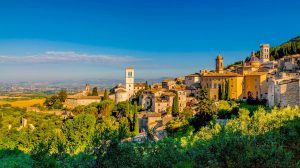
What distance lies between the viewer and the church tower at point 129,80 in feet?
238

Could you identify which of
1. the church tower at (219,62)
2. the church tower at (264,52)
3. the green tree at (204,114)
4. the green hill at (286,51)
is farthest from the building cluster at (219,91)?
the green hill at (286,51)

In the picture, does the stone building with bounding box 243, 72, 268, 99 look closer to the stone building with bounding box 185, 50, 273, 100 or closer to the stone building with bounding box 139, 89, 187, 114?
the stone building with bounding box 185, 50, 273, 100

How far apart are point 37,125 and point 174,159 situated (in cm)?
4485

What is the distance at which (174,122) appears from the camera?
38.7m

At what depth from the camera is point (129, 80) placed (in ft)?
246

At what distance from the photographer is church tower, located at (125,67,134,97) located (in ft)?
238

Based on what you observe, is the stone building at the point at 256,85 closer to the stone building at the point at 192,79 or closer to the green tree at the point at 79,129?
the stone building at the point at 192,79

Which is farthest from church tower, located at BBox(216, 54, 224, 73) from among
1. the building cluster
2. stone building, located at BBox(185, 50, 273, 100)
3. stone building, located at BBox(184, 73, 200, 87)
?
stone building, located at BBox(185, 50, 273, 100)

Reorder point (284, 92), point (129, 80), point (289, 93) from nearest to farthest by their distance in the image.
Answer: point (289, 93) → point (284, 92) → point (129, 80)

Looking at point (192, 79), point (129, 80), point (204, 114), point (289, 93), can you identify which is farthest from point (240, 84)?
point (129, 80)

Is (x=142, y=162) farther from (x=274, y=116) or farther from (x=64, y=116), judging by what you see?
(x=64, y=116)

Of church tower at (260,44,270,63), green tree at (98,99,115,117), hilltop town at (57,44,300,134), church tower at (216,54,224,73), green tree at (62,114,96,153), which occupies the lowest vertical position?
green tree at (62,114,96,153)

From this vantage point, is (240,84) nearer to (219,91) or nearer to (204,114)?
(219,91)

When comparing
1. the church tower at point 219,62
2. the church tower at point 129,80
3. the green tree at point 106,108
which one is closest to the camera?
the green tree at point 106,108
